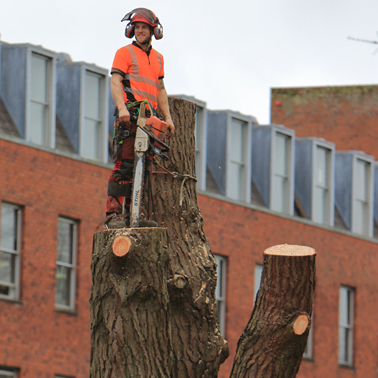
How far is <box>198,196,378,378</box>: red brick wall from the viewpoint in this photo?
31.5 meters

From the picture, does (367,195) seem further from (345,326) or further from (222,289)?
(222,289)

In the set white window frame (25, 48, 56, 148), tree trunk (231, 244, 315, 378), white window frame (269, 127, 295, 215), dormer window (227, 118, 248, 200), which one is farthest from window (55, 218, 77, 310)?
tree trunk (231, 244, 315, 378)

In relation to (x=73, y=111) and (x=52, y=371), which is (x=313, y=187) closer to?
(x=73, y=111)

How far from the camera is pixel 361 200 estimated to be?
124 ft

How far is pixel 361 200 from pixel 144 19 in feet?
91.5

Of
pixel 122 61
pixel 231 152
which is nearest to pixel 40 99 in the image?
pixel 231 152

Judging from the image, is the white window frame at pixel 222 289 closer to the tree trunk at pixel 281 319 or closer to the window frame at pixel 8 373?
the window frame at pixel 8 373

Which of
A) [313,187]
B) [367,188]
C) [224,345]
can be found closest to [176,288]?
[224,345]

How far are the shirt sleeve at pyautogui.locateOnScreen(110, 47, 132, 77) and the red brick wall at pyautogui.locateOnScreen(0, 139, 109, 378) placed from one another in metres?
15.0

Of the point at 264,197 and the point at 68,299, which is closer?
the point at 68,299

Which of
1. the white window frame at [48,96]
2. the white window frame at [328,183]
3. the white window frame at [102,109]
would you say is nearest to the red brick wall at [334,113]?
the white window frame at [328,183]

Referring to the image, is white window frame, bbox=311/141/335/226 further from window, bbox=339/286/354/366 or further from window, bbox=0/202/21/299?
window, bbox=0/202/21/299

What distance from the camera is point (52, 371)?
1030 inches

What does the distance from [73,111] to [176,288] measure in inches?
728
